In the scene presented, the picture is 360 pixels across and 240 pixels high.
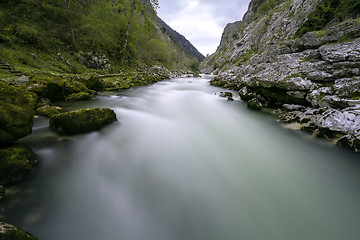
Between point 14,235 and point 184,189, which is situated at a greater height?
point 14,235

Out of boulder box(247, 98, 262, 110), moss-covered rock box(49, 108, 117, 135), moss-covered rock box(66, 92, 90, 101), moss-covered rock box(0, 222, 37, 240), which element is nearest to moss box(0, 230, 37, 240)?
moss-covered rock box(0, 222, 37, 240)

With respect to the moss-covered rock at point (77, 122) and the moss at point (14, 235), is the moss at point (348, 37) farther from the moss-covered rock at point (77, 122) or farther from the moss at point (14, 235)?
the moss at point (14, 235)

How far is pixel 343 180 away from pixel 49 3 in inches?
1183

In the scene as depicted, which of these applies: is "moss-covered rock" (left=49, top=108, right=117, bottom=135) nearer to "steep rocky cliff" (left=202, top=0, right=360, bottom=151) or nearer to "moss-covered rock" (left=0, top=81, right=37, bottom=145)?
"moss-covered rock" (left=0, top=81, right=37, bottom=145)

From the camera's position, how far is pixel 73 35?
16969 mm

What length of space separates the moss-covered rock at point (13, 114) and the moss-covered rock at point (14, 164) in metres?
0.24

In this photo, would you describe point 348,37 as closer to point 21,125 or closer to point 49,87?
point 21,125

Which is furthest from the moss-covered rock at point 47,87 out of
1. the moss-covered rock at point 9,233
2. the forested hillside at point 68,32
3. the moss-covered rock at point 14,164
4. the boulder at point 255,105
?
the boulder at point 255,105

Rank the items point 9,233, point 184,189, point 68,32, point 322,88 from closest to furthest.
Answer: point 9,233
point 184,189
point 322,88
point 68,32

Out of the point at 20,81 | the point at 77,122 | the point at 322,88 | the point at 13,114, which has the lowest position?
the point at 77,122

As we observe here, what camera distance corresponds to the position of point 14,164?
8.36 ft

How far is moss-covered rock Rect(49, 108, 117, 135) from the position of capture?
415cm

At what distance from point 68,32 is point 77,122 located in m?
20.4

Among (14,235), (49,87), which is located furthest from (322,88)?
(49,87)
